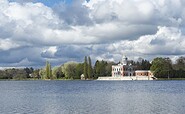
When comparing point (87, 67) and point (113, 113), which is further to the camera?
point (87, 67)

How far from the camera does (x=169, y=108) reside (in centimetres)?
4181

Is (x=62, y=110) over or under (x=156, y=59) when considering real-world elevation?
under

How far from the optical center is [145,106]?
4378 centimetres

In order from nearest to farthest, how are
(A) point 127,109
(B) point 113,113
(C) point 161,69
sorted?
(B) point 113,113
(A) point 127,109
(C) point 161,69

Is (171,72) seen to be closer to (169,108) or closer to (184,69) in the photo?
(184,69)

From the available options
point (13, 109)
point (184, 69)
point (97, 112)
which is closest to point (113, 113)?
point (97, 112)

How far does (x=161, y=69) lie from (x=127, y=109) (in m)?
145

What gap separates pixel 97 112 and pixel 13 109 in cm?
1002

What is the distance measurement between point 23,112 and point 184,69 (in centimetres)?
16284

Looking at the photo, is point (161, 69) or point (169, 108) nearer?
point (169, 108)

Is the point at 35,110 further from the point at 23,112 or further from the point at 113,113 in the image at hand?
the point at 113,113

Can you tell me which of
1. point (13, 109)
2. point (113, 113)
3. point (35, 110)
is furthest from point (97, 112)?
point (13, 109)

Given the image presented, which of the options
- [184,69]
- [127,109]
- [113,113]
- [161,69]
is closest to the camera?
[113,113]

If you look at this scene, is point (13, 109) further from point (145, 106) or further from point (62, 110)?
point (145, 106)
